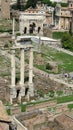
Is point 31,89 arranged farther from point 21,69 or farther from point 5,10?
point 5,10

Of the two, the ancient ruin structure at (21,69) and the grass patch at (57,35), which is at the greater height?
the ancient ruin structure at (21,69)

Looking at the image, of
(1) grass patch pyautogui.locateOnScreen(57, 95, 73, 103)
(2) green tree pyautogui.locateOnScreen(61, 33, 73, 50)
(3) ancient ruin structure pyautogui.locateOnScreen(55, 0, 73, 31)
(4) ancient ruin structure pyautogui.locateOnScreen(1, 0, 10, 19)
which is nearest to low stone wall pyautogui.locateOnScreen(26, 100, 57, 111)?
(1) grass patch pyautogui.locateOnScreen(57, 95, 73, 103)

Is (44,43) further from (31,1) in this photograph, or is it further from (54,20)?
(31,1)

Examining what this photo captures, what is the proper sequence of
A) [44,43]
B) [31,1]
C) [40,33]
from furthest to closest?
[31,1] → [40,33] → [44,43]

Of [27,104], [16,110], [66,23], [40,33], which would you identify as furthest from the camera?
[66,23]

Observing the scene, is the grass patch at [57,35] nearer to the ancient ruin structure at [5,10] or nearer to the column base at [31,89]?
the ancient ruin structure at [5,10]

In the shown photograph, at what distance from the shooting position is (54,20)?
247 feet

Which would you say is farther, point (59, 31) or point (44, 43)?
point (59, 31)

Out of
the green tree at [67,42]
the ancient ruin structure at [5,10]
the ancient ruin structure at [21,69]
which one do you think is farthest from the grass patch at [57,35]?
the ancient ruin structure at [21,69]

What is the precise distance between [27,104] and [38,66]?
44.2 feet

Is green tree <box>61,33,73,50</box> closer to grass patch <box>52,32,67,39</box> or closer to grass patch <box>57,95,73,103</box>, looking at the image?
grass patch <box>52,32,67,39</box>

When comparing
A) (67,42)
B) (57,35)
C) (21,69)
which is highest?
(21,69)

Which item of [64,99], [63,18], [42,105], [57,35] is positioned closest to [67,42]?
[57,35]

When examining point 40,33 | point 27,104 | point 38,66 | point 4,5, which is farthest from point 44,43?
point 27,104
